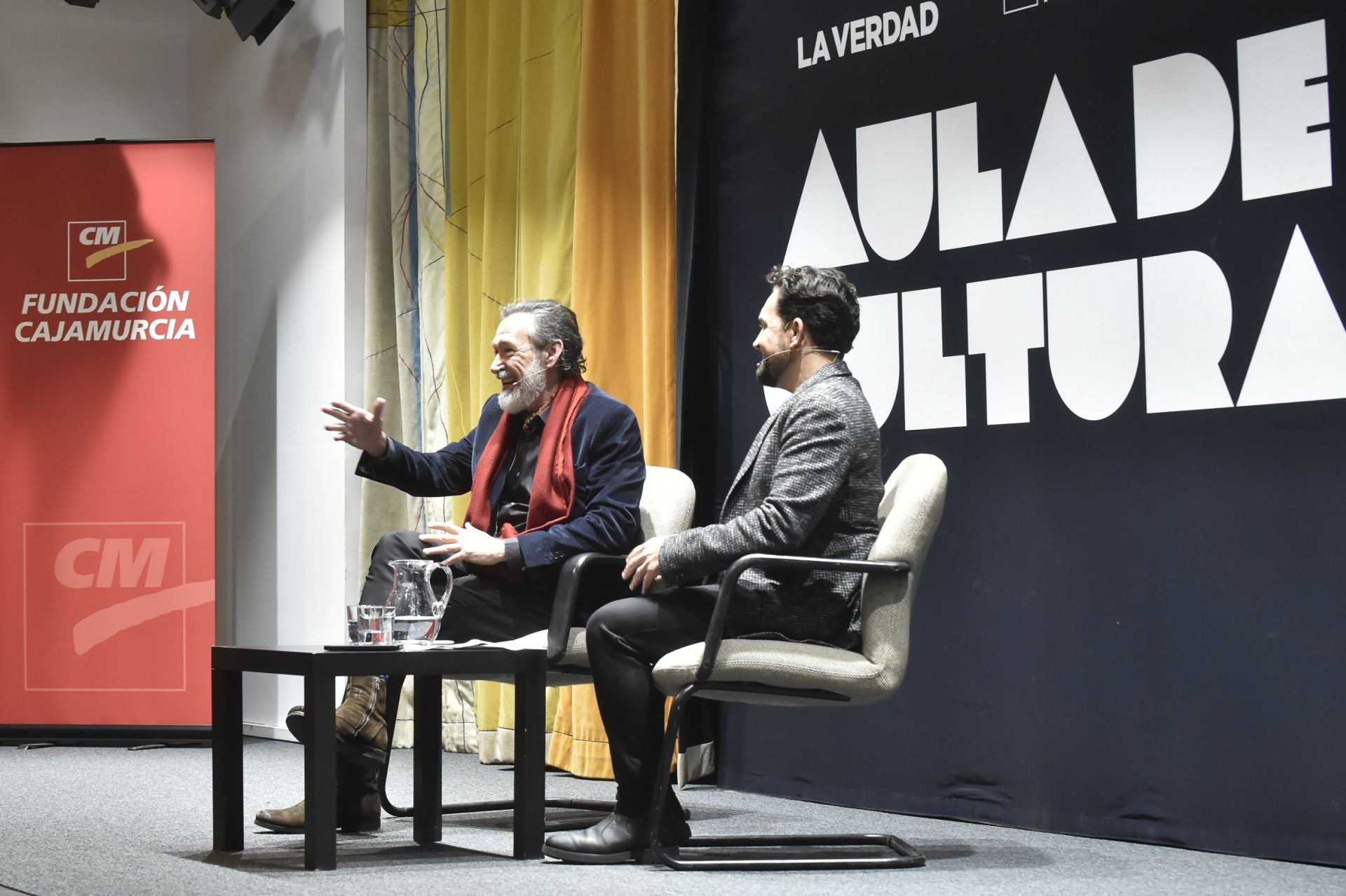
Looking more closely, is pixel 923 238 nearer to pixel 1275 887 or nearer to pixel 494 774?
pixel 1275 887

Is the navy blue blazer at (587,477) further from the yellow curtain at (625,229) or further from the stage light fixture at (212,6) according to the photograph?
the stage light fixture at (212,6)

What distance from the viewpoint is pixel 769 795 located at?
12.8 feet

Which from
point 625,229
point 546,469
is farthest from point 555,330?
point 625,229

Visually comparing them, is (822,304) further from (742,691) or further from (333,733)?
(333,733)

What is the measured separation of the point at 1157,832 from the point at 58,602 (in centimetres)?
384

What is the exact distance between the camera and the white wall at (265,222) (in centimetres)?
529

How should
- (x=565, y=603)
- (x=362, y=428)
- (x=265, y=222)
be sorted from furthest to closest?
(x=265, y=222) → (x=362, y=428) → (x=565, y=603)

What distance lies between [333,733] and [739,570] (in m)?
0.77

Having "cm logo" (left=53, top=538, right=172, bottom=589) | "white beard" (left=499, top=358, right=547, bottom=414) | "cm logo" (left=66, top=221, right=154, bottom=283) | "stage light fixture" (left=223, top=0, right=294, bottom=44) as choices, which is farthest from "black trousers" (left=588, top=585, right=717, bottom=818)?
"stage light fixture" (left=223, top=0, right=294, bottom=44)

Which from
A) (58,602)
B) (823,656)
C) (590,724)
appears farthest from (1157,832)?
(58,602)

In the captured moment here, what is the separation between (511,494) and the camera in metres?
3.47

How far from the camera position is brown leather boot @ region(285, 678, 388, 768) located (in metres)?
2.86

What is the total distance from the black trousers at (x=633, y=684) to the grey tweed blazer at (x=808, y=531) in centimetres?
9

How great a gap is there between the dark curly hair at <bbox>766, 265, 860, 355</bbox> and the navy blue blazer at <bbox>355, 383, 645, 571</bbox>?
0.54 metres
